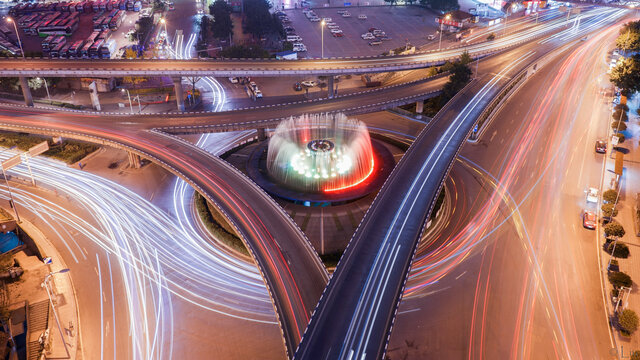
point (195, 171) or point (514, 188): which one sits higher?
point (195, 171)

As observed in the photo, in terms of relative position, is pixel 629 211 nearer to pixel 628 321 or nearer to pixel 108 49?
pixel 628 321

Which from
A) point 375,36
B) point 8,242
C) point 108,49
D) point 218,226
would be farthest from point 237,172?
point 375,36

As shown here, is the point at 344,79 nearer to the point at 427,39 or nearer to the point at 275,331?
the point at 427,39

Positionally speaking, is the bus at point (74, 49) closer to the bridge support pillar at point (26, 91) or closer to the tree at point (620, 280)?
the bridge support pillar at point (26, 91)

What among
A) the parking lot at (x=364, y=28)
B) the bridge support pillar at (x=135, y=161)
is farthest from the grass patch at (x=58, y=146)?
the parking lot at (x=364, y=28)

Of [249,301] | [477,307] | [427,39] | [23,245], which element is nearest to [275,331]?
[249,301]
